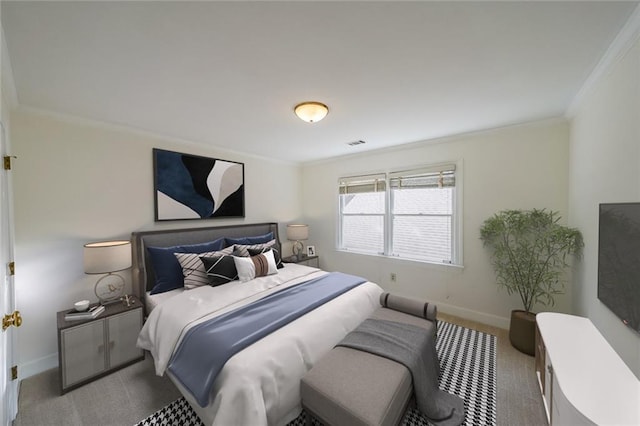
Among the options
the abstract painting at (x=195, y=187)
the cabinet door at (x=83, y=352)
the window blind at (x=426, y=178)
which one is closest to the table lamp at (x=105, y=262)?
the cabinet door at (x=83, y=352)

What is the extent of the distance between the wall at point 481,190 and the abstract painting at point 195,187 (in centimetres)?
210

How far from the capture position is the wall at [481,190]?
2.54 m

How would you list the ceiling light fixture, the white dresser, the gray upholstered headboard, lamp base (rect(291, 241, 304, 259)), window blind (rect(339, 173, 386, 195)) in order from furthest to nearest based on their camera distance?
lamp base (rect(291, 241, 304, 259))
window blind (rect(339, 173, 386, 195))
the gray upholstered headboard
the ceiling light fixture
the white dresser

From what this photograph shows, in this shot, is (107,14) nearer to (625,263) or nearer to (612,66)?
(612,66)

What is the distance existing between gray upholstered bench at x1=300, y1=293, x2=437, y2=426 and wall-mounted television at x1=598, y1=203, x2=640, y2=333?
4.04ft

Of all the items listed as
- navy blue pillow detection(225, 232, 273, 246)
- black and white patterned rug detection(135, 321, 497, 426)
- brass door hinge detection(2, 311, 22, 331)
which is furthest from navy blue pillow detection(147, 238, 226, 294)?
brass door hinge detection(2, 311, 22, 331)

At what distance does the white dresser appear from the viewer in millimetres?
988

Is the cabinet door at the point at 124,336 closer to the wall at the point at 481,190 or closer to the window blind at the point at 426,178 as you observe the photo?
the wall at the point at 481,190

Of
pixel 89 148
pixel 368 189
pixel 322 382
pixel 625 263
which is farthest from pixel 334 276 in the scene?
pixel 89 148

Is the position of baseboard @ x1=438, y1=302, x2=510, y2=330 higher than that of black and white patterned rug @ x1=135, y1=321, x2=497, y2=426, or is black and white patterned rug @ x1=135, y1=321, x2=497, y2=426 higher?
baseboard @ x1=438, y1=302, x2=510, y2=330

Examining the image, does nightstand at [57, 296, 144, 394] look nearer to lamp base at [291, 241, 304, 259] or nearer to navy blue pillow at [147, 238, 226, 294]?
navy blue pillow at [147, 238, 226, 294]

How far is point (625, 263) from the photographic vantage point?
1.31 m

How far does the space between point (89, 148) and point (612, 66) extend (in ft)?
14.2

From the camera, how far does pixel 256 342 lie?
156cm
